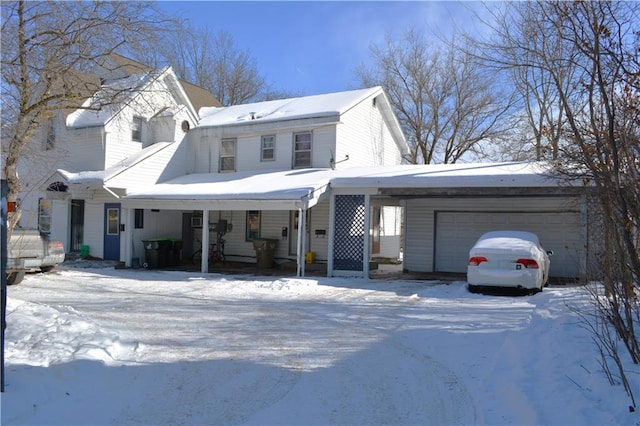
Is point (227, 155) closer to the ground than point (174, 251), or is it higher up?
higher up

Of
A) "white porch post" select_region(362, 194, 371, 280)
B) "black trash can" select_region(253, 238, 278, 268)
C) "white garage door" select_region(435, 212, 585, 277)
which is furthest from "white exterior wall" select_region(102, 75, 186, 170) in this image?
"white garage door" select_region(435, 212, 585, 277)

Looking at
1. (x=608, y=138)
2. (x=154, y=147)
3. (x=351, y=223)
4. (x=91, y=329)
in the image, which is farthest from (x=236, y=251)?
(x=608, y=138)

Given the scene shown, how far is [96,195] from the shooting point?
19844mm

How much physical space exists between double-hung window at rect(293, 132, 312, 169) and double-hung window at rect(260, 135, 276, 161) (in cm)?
93

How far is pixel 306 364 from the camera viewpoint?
6.51m

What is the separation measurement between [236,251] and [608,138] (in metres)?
17.1

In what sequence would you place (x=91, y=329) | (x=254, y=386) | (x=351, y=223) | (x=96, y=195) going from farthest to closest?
(x=96, y=195) → (x=351, y=223) → (x=91, y=329) → (x=254, y=386)

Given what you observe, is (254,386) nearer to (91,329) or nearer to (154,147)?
(91,329)

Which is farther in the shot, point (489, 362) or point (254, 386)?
point (489, 362)

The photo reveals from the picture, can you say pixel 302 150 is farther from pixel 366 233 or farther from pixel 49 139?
pixel 49 139

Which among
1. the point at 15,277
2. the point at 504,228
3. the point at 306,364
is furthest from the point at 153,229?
the point at 306,364

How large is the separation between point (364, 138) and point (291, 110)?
3.18m

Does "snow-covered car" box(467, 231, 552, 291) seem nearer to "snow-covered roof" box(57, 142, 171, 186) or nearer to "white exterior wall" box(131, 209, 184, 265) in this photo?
"white exterior wall" box(131, 209, 184, 265)

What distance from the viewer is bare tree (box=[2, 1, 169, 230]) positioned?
31.3ft
